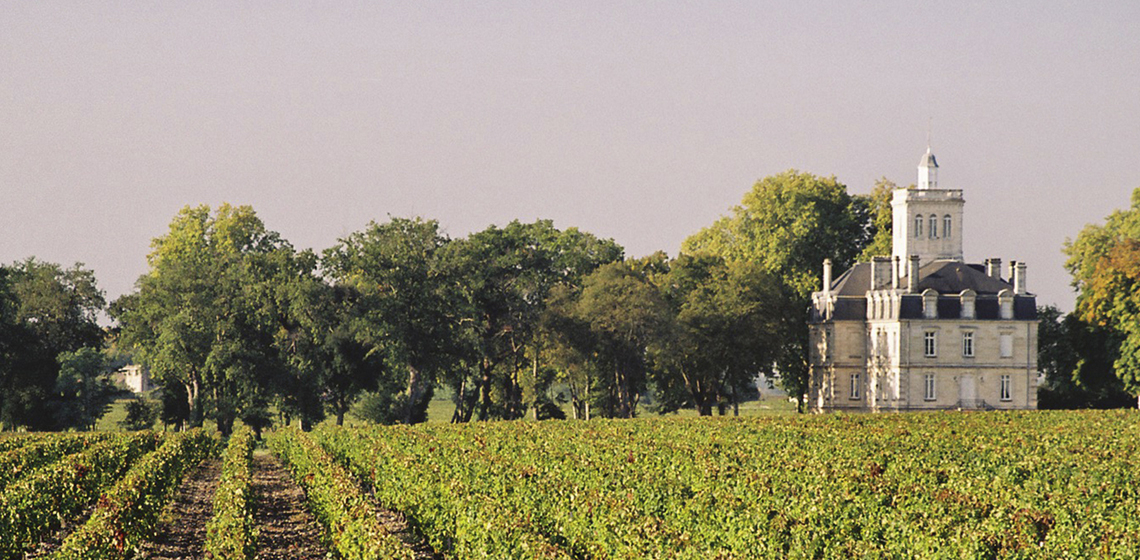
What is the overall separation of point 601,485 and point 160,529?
362 inches

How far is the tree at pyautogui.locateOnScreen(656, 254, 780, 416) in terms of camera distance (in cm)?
7456

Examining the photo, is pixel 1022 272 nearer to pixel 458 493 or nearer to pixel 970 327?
pixel 970 327

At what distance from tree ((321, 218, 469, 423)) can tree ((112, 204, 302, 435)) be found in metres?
3.68

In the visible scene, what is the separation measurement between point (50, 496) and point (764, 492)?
14.0 metres

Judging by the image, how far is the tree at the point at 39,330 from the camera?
2825 inches

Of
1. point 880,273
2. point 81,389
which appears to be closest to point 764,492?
point 81,389

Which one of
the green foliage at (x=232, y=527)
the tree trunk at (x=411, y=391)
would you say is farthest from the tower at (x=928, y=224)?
the green foliage at (x=232, y=527)

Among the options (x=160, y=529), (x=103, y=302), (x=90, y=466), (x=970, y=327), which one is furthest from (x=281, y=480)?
(x=970, y=327)

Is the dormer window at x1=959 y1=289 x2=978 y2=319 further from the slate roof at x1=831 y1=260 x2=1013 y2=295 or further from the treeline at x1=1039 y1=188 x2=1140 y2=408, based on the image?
the treeline at x1=1039 y1=188 x2=1140 y2=408

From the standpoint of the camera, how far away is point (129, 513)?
24.5m

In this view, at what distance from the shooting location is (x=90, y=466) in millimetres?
33969

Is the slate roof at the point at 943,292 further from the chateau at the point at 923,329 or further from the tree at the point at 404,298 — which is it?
the tree at the point at 404,298

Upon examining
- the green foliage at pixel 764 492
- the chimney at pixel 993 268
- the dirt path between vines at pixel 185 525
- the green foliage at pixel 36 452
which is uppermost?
the chimney at pixel 993 268

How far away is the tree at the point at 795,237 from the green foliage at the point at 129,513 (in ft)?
161
